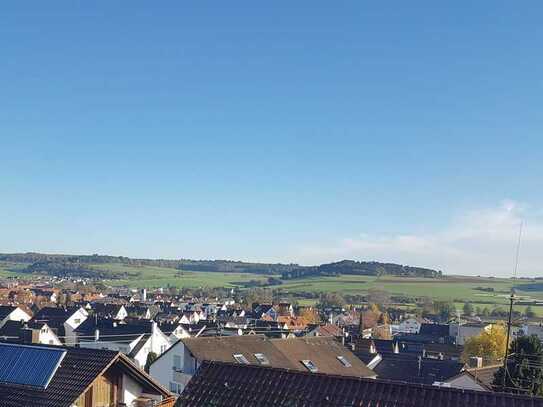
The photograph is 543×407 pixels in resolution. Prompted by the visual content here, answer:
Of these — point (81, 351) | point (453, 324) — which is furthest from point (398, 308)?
point (81, 351)

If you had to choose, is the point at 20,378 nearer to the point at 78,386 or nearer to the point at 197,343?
the point at 78,386

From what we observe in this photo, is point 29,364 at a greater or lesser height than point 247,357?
greater

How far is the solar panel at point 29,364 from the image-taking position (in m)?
16.6

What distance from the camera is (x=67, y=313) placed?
81.4m

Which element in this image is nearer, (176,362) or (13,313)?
(176,362)

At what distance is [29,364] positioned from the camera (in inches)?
677

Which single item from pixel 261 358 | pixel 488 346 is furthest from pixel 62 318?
pixel 261 358

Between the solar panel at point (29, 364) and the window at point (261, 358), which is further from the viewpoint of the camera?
the window at point (261, 358)

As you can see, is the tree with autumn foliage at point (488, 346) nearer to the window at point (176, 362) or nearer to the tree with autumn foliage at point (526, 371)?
the tree with autumn foliage at point (526, 371)

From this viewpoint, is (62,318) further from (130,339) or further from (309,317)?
(309,317)

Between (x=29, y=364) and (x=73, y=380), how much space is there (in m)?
1.75

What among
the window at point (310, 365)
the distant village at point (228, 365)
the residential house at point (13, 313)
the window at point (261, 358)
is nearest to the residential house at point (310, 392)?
the distant village at point (228, 365)

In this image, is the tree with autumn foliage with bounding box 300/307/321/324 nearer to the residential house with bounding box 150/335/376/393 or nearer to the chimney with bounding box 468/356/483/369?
the chimney with bounding box 468/356/483/369

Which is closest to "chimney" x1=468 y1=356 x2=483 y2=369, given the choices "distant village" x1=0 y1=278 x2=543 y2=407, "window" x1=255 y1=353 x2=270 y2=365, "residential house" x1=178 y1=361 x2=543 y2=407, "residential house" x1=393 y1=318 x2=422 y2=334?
"distant village" x1=0 y1=278 x2=543 y2=407
